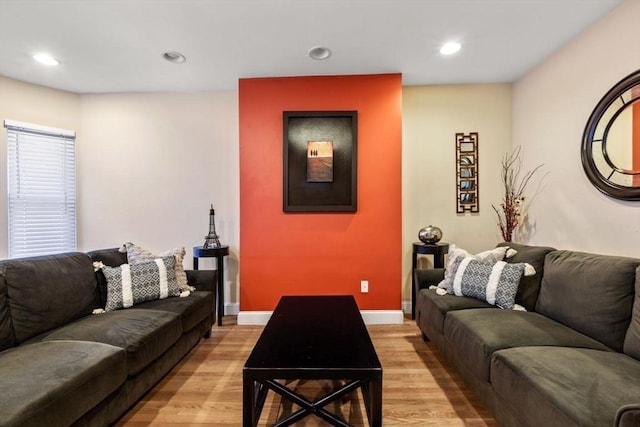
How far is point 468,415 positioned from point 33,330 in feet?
8.77

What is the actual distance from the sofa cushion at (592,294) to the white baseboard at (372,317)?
131cm

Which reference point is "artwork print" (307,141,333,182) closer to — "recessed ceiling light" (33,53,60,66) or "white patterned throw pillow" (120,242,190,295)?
"white patterned throw pillow" (120,242,190,295)

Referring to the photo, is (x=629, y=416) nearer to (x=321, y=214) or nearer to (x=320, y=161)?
(x=321, y=214)

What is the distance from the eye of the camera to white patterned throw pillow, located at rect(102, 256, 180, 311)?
214cm

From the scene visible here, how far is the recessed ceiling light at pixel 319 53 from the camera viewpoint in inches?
98.6

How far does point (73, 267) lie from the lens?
6.69 ft

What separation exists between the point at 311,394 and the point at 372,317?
1.31 m

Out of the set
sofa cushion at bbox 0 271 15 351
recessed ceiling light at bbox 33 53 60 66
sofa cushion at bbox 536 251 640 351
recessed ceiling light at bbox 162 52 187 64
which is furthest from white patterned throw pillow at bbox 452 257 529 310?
recessed ceiling light at bbox 33 53 60 66

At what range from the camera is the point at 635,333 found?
4.77ft

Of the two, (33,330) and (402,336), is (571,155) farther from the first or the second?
(33,330)

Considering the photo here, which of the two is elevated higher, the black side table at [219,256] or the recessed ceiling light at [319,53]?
the recessed ceiling light at [319,53]

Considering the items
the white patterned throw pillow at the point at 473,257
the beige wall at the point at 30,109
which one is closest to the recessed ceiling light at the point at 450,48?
the white patterned throw pillow at the point at 473,257

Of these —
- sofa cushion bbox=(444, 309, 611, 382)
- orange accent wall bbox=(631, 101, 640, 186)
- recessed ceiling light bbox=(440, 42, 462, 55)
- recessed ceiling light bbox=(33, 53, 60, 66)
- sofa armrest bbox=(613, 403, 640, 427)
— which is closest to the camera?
sofa armrest bbox=(613, 403, 640, 427)

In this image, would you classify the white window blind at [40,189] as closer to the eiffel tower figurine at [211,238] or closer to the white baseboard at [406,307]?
the eiffel tower figurine at [211,238]
